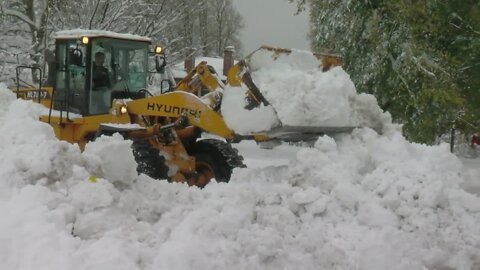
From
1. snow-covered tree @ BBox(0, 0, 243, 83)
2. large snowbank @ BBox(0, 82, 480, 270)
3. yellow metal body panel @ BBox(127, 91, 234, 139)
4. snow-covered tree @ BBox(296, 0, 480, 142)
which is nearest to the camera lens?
large snowbank @ BBox(0, 82, 480, 270)

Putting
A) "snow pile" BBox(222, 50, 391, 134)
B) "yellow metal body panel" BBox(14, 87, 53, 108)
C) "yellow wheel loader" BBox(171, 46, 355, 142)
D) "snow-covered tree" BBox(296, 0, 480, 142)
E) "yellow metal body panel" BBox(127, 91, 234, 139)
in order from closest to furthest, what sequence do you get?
1. "snow pile" BBox(222, 50, 391, 134)
2. "yellow wheel loader" BBox(171, 46, 355, 142)
3. "yellow metal body panel" BBox(127, 91, 234, 139)
4. "yellow metal body panel" BBox(14, 87, 53, 108)
5. "snow-covered tree" BBox(296, 0, 480, 142)

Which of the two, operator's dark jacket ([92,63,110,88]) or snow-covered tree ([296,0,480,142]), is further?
snow-covered tree ([296,0,480,142])

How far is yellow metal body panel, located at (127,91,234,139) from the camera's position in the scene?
7.05 meters

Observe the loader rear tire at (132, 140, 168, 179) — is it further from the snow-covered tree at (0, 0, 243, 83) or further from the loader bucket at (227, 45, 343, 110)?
the snow-covered tree at (0, 0, 243, 83)

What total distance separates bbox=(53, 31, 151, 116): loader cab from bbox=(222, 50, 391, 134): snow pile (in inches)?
108

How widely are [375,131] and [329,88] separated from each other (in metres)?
0.83

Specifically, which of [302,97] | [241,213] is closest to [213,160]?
[302,97]

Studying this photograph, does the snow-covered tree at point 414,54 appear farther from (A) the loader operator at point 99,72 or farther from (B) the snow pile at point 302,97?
(A) the loader operator at point 99,72

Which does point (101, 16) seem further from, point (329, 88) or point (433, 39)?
point (329, 88)

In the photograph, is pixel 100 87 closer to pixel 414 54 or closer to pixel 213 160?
pixel 213 160

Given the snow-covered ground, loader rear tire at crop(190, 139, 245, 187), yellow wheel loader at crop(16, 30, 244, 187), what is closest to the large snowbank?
the snow-covered ground

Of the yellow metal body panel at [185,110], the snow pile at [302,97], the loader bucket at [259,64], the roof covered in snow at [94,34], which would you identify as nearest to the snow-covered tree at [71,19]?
the roof covered in snow at [94,34]

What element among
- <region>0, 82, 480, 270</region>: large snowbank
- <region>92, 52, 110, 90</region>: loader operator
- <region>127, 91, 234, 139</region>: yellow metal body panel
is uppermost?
<region>92, 52, 110, 90</region>: loader operator

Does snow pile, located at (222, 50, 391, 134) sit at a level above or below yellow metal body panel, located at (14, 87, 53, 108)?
above
